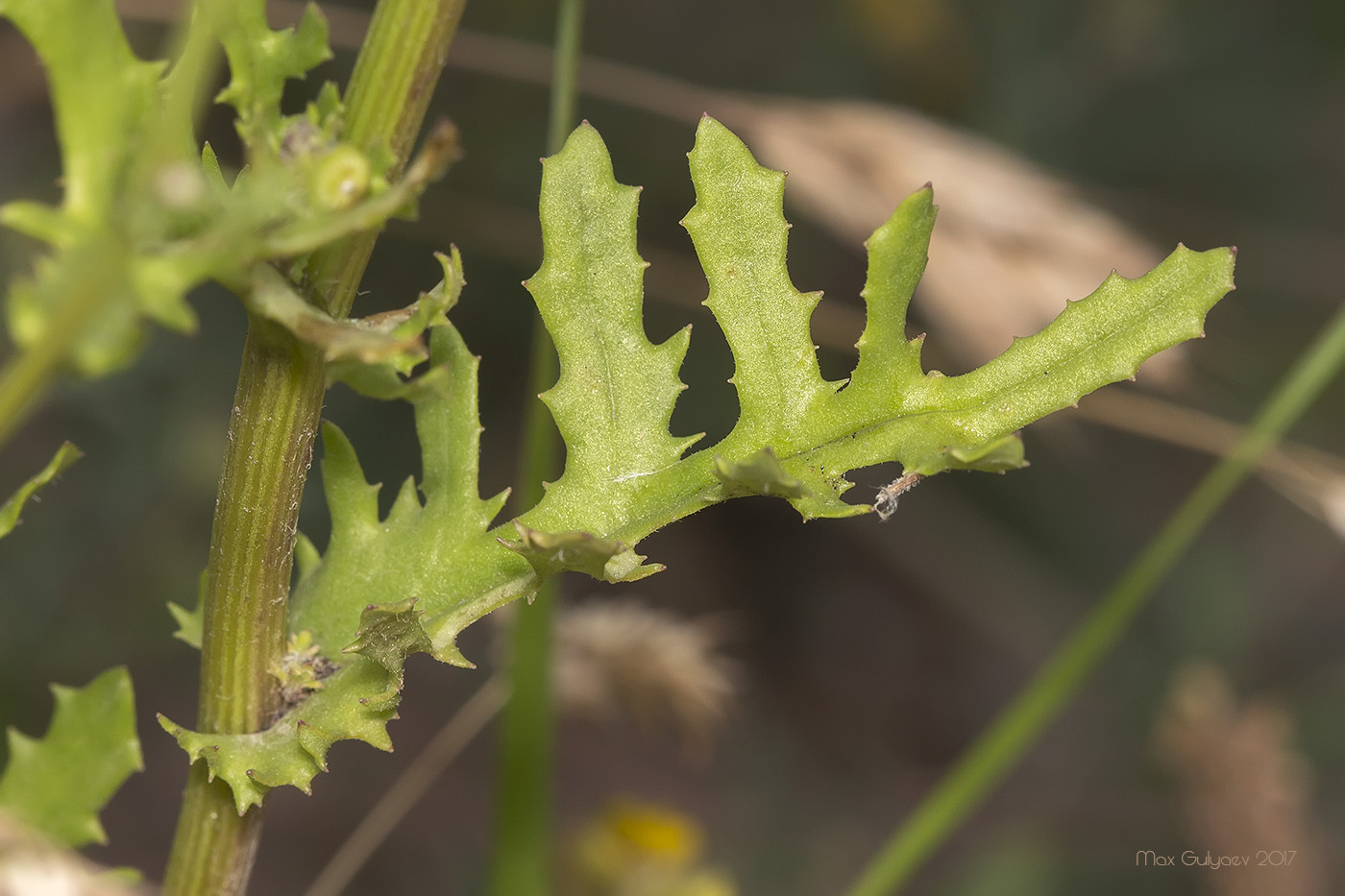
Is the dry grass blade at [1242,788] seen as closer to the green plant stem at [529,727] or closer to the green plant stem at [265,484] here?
the green plant stem at [529,727]

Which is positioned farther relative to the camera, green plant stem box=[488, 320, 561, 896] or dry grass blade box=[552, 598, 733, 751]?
dry grass blade box=[552, 598, 733, 751]

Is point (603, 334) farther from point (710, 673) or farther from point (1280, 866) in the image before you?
point (1280, 866)

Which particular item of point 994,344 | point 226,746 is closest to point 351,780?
point 994,344

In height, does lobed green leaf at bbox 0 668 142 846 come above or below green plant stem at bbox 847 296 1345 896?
below

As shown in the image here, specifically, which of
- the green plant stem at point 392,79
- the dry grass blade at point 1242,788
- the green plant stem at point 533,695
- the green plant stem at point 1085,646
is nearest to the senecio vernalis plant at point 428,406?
the green plant stem at point 392,79

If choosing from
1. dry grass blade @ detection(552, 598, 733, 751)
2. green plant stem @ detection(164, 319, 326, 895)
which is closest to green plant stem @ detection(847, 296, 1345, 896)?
dry grass blade @ detection(552, 598, 733, 751)

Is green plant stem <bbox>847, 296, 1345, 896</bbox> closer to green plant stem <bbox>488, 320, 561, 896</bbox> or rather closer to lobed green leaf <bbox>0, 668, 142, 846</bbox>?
green plant stem <bbox>488, 320, 561, 896</bbox>

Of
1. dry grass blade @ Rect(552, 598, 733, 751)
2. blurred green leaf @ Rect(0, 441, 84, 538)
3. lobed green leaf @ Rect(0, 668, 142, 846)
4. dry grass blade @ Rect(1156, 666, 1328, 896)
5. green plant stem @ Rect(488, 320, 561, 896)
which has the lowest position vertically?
lobed green leaf @ Rect(0, 668, 142, 846)
